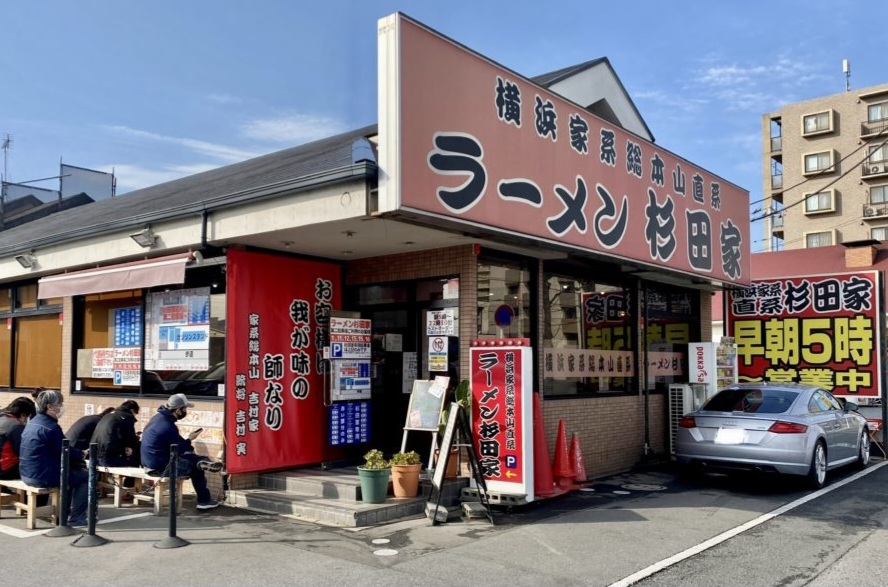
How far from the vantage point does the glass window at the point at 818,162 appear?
51.0m

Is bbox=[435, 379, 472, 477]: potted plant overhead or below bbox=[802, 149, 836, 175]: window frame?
below

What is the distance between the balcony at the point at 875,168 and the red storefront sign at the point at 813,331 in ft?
130

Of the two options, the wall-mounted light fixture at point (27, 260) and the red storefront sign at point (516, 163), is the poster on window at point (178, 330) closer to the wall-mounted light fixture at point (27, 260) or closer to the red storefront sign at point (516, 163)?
the wall-mounted light fixture at point (27, 260)

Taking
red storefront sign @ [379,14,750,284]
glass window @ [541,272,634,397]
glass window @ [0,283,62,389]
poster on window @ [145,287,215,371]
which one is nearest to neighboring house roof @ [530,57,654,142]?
red storefront sign @ [379,14,750,284]

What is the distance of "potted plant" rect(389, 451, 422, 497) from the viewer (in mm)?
8781

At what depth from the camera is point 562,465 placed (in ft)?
32.8

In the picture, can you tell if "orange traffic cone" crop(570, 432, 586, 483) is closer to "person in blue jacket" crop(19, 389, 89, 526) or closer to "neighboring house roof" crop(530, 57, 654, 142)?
"neighboring house roof" crop(530, 57, 654, 142)

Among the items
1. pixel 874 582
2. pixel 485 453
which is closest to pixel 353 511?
pixel 485 453

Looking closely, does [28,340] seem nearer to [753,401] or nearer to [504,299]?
[504,299]

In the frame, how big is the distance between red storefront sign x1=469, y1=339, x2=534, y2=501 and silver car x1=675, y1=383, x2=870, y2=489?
3.19 meters

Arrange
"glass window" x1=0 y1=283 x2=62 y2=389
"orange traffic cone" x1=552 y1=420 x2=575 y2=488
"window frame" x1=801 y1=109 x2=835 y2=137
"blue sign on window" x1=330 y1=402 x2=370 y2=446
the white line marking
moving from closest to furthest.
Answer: the white line marking
"orange traffic cone" x1=552 y1=420 x2=575 y2=488
"blue sign on window" x1=330 y1=402 x2=370 y2=446
"glass window" x1=0 y1=283 x2=62 y2=389
"window frame" x1=801 y1=109 x2=835 y2=137

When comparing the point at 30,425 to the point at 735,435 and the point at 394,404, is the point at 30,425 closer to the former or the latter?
the point at 394,404

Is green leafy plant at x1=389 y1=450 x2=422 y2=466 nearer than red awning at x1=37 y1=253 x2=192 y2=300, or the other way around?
green leafy plant at x1=389 y1=450 x2=422 y2=466

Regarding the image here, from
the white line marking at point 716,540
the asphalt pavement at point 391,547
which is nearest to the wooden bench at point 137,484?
the asphalt pavement at point 391,547
